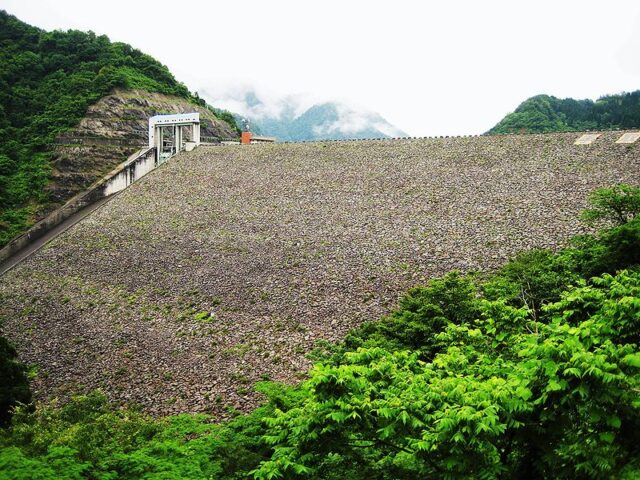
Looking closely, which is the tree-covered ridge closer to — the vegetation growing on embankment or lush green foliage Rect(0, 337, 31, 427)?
lush green foliage Rect(0, 337, 31, 427)

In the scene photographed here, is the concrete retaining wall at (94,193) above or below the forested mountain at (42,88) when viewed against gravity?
below

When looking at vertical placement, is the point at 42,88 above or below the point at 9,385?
above

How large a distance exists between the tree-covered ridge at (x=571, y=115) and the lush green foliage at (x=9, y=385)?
38.2 metres

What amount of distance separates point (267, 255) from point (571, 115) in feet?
139

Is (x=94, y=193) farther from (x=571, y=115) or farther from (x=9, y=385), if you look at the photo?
(x=571, y=115)

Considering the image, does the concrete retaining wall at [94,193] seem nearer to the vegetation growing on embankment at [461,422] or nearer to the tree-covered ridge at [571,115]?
the vegetation growing on embankment at [461,422]

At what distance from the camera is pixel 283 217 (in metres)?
21.0

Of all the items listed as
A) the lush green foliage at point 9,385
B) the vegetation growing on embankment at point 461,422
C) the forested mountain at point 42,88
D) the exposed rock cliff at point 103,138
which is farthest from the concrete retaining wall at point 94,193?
the vegetation growing on embankment at point 461,422

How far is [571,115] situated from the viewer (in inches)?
1907

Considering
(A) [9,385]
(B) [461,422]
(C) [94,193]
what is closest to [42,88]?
(C) [94,193]

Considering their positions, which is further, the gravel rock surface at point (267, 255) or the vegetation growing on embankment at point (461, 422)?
the gravel rock surface at point (267, 255)

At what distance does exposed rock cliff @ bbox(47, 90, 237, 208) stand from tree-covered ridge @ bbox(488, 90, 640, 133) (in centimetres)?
2727

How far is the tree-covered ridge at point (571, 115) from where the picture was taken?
4261 cm

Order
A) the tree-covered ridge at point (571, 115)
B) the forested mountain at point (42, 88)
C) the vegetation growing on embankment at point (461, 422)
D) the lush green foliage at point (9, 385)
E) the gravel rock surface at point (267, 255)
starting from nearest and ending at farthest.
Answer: the vegetation growing on embankment at point (461, 422) < the lush green foliage at point (9, 385) < the gravel rock surface at point (267, 255) < the forested mountain at point (42, 88) < the tree-covered ridge at point (571, 115)
